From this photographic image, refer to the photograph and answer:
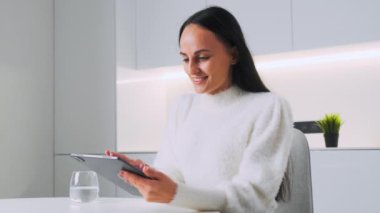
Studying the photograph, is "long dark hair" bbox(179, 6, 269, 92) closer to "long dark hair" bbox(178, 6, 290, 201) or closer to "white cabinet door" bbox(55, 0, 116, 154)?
"long dark hair" bbox(178, 6, 290, 201)

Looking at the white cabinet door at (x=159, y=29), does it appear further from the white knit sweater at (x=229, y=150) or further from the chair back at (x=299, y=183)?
the chair back at (x=299, y=183)

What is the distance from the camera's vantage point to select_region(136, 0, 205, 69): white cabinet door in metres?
3.69

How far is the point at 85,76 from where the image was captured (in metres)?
4.00

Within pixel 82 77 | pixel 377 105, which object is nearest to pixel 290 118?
pixel 377 105

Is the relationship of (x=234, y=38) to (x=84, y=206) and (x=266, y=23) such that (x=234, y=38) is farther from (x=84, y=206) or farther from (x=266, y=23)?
(x=266, y=23)

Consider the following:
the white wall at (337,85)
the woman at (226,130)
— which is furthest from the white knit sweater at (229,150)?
Answer: the white wall at (337,85)

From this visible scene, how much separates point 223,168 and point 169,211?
0.92 ft

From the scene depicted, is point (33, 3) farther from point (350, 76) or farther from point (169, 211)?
point (169, 211)

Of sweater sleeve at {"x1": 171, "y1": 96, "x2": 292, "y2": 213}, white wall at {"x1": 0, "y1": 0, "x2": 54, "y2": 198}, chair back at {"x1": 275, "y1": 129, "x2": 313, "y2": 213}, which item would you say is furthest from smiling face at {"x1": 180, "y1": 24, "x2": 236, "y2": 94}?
white wall at {"x1": 0, "y1": 0, "x2": 54, "y2": 198}

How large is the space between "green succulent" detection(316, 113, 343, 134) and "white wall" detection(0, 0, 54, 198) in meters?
2.04

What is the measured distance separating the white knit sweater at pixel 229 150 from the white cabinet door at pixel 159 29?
6.33ft

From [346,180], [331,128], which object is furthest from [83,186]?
[331,128]

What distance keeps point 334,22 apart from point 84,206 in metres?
2.10

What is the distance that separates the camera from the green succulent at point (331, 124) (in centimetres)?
312
